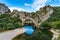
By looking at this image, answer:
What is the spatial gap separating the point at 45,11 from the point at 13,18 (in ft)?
7.90

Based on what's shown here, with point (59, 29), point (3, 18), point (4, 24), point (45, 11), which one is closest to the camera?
point (59, 29)

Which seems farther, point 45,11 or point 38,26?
point 45,11

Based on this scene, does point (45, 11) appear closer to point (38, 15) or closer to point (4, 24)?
point (38, 15)

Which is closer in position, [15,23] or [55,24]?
[55,24]

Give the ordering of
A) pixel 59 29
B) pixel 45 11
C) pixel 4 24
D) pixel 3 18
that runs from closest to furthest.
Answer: pixel 59 29 < pixel 4 24 < pixel 3 18 < pixel 45 11

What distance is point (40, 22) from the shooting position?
42.8ft

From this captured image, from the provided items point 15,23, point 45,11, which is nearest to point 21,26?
point 15,23

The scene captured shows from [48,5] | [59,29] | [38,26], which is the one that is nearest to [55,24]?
[59,29]

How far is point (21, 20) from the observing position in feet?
45.1

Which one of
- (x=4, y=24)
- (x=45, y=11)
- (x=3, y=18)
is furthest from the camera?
(x=45, y=11)

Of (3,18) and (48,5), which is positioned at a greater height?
(48,5)

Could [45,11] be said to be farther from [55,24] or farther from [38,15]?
[55,24]

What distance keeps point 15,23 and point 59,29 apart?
311 centimetres

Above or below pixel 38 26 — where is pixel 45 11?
above
